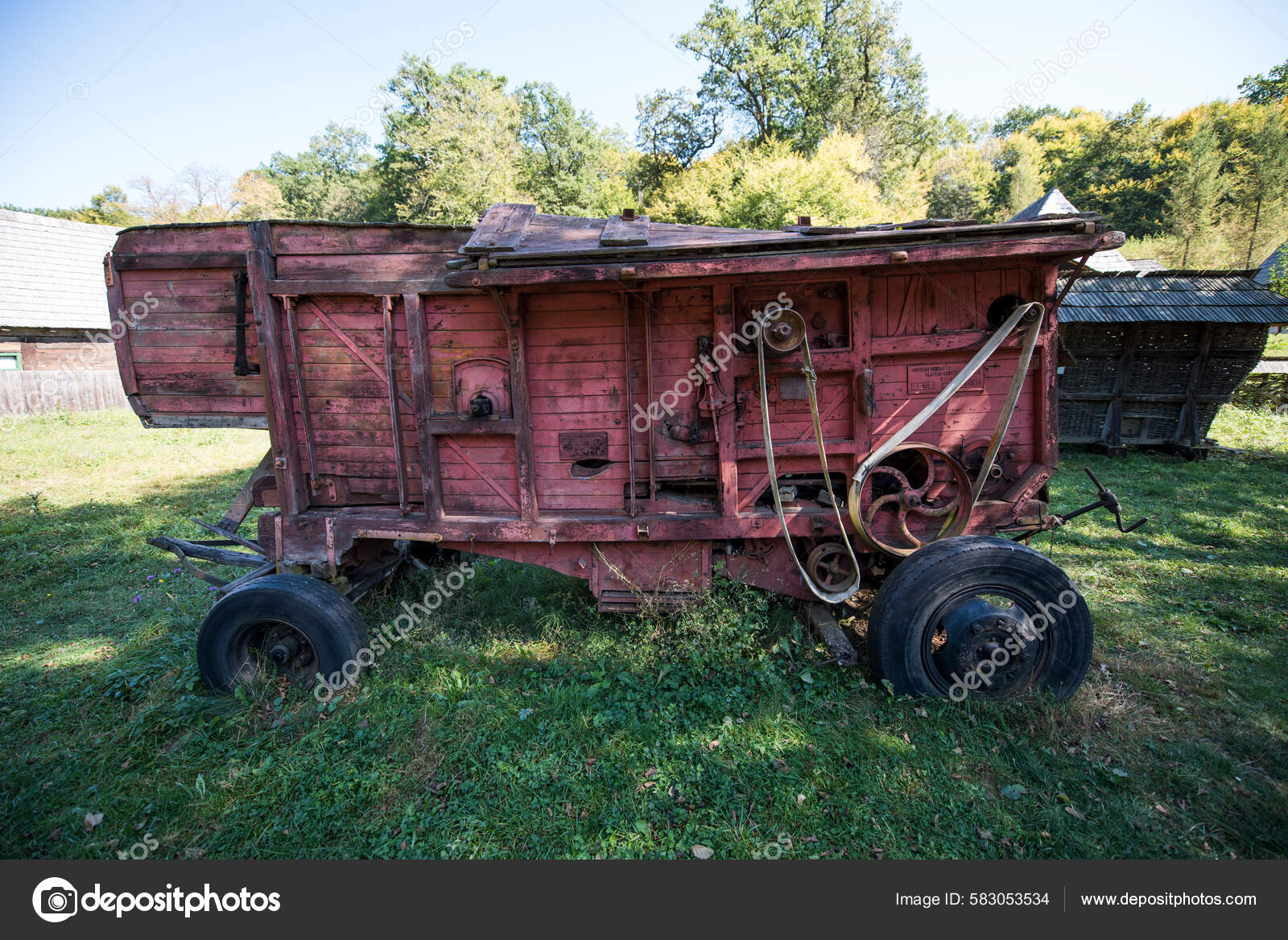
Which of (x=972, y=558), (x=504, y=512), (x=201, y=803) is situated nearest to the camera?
(x=201, y=803)

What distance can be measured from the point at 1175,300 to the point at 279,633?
15363 millimetres

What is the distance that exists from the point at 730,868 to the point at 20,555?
29.7 ft

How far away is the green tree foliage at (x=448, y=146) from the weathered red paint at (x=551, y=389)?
26.0 m

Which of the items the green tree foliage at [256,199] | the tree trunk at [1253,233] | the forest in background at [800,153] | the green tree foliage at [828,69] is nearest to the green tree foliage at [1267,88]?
the forest in background at [800,153]

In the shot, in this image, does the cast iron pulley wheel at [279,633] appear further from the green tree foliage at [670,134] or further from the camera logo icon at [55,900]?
the green tree foliage at [670,134]

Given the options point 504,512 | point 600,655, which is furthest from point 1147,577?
point 504,512

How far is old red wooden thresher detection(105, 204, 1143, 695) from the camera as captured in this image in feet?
13.6

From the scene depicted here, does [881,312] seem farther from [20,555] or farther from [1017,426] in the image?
[20,555]

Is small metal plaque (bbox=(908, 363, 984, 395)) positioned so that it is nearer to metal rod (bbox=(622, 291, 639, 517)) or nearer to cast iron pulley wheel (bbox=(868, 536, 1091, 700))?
cast iron pulley wheel (bbox=(868, 536, 1091, 700))

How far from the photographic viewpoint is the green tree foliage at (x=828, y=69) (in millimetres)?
34125

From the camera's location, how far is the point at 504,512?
4562 millimetres

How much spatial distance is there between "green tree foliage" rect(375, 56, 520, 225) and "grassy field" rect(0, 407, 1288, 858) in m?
27.2

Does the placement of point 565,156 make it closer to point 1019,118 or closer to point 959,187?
point 959,187

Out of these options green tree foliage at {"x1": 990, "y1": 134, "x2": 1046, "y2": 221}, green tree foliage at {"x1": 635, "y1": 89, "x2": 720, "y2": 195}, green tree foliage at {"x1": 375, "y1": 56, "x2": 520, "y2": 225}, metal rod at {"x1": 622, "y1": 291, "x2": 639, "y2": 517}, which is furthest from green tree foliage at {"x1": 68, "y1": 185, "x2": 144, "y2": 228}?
green tree foliage at {"x1": 990, "y1": 134, "x2": 1046, "y2": 221}
